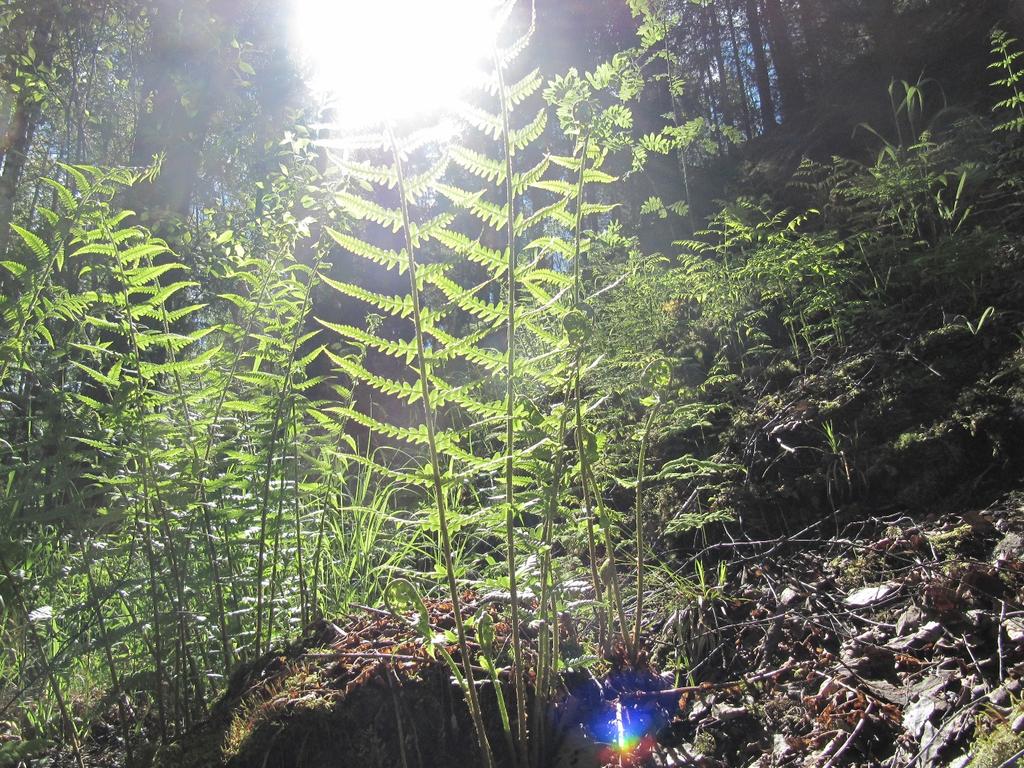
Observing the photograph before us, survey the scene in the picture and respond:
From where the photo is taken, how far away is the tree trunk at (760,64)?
13.2m

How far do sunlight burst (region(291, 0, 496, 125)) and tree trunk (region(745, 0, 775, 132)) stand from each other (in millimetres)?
13028

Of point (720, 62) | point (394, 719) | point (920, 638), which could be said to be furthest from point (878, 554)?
point (720, 62)

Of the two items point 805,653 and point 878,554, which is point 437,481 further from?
point 878,554

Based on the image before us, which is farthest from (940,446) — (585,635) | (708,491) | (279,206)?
(279,206)

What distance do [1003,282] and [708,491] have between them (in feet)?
5.96

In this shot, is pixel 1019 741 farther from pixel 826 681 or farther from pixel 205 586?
pixel 205 586

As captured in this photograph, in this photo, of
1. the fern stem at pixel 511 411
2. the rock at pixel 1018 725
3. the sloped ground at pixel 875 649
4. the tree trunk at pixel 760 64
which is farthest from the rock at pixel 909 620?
the tree trunk at pixel 760 64

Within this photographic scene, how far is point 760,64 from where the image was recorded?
13.4 meters

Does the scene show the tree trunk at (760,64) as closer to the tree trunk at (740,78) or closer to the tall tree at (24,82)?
the tree trunk at (740,78)

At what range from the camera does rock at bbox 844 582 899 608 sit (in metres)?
2.08

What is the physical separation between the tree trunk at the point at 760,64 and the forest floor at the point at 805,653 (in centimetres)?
1156

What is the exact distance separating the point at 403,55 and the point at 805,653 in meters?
1.86

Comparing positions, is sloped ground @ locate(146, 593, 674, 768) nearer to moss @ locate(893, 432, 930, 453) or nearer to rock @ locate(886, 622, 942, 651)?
rock @ locate(886, 622, 942, 651)

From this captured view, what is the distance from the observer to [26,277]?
2.07 metres
